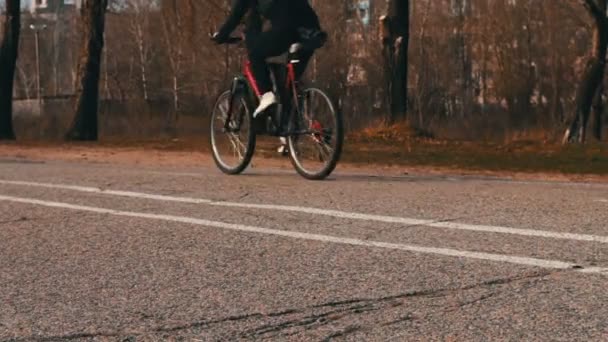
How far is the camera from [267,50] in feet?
→ 28.8

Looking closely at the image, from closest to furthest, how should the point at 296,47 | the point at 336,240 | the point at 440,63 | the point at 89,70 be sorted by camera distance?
the point at 336,240, the point at 296,47, the point at 89,70, the point at 440,63

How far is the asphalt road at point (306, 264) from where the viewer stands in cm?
384

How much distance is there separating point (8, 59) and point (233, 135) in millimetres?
14987

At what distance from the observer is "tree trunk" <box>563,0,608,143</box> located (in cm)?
2362

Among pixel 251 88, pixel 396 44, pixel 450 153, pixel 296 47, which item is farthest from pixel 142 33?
pixel 296 47

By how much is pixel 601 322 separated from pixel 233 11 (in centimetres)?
607

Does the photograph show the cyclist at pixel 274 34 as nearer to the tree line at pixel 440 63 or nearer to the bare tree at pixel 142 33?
the tree line at pixel 440 63

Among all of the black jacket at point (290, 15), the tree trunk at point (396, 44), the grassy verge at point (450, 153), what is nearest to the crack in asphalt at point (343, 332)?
the black jacket at point (290, 15)

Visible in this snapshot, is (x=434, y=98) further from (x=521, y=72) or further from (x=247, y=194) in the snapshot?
(x=247, y=194)

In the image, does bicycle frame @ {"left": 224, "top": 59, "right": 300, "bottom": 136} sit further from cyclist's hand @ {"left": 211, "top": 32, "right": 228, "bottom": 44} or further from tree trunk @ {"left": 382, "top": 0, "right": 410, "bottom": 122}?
tree trunk @ {"left": 382, "top": 0, "right": 410, "bottom": 122}

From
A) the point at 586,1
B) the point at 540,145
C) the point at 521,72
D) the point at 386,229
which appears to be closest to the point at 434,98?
the point at 521,72

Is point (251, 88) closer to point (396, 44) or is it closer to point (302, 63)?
point (302, 63)

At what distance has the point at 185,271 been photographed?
15.8 ft

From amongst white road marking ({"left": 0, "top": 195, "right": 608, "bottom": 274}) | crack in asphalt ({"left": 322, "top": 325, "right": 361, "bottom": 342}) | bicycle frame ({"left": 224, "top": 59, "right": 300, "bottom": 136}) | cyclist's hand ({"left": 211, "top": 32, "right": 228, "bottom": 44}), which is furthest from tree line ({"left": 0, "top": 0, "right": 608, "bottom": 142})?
crack in asphalt ({"left": 322, "top": 325, "right": 361, "bottom": 342})
